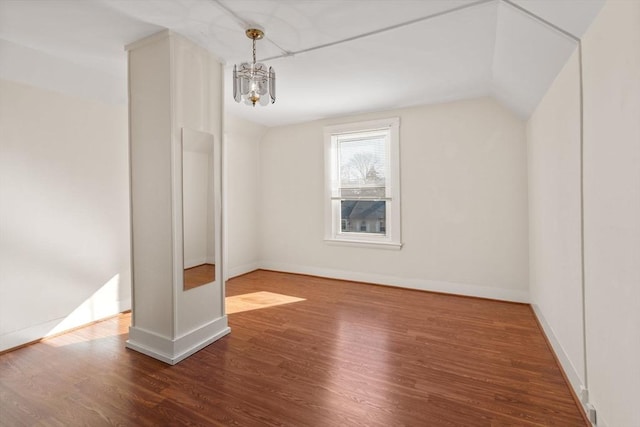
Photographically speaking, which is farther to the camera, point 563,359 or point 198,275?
point 198,275

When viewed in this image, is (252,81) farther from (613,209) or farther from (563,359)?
(563,359)

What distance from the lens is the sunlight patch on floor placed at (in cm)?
364

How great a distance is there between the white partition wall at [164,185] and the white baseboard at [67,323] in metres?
0.94

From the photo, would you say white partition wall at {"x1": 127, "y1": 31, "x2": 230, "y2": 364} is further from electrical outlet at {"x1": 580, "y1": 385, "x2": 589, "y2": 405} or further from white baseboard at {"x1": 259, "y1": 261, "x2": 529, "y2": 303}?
electrical outlet at {"x1": 580, "y1": 385, "x2": 589, "y2": 405}

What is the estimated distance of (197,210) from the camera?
8.71ft

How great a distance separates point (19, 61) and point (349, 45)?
9.48 ft

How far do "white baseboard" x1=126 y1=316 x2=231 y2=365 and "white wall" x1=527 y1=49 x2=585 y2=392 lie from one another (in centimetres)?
280

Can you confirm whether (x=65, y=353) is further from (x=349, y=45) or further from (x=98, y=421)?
(x=349, y=45)

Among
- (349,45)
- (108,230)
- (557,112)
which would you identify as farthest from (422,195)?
(108,230)

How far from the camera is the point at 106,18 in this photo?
2.20 m

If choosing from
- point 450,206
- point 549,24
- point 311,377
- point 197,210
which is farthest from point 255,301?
point 549,24

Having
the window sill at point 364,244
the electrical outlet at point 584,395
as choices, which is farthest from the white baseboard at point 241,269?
the electrical outlet at point 584,395

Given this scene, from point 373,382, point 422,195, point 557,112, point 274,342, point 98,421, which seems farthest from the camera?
point 422,195

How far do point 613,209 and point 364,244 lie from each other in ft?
10.9
